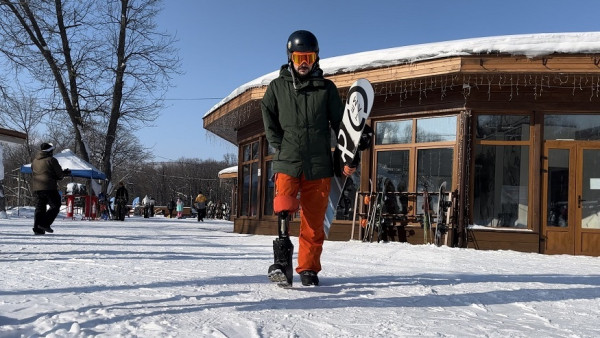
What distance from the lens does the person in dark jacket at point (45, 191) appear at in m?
7.97

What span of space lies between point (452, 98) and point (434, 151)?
954mm

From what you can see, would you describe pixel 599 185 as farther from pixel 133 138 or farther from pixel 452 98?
pixel 133 138

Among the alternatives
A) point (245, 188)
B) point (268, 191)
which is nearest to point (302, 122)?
point (268, 191)

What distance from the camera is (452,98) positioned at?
28.6 feet

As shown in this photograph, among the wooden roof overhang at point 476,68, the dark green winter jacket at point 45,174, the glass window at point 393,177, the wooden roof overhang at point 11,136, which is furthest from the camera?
the wooden roof overhang at point 11,136

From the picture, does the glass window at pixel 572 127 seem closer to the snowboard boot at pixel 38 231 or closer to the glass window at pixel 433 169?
the glass window at pixel 433 169

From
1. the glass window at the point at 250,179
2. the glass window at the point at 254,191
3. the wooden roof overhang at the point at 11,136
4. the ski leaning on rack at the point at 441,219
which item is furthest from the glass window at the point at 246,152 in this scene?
the wooden roof overhang at the point at 11,136

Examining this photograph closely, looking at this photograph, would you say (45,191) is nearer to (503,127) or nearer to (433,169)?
(433,169)

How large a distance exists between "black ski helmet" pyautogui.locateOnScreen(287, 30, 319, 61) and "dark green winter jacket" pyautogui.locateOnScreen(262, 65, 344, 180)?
16 cm

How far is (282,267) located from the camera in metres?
3.27

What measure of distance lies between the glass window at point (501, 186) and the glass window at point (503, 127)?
165 mm

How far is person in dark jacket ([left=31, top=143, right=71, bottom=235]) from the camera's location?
26.2 ft

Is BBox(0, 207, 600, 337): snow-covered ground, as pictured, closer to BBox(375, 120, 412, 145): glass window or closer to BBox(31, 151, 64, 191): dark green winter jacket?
BBox(31, 151, 64, 191): dark green winter jacket

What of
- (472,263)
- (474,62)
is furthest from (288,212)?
(474,62)
